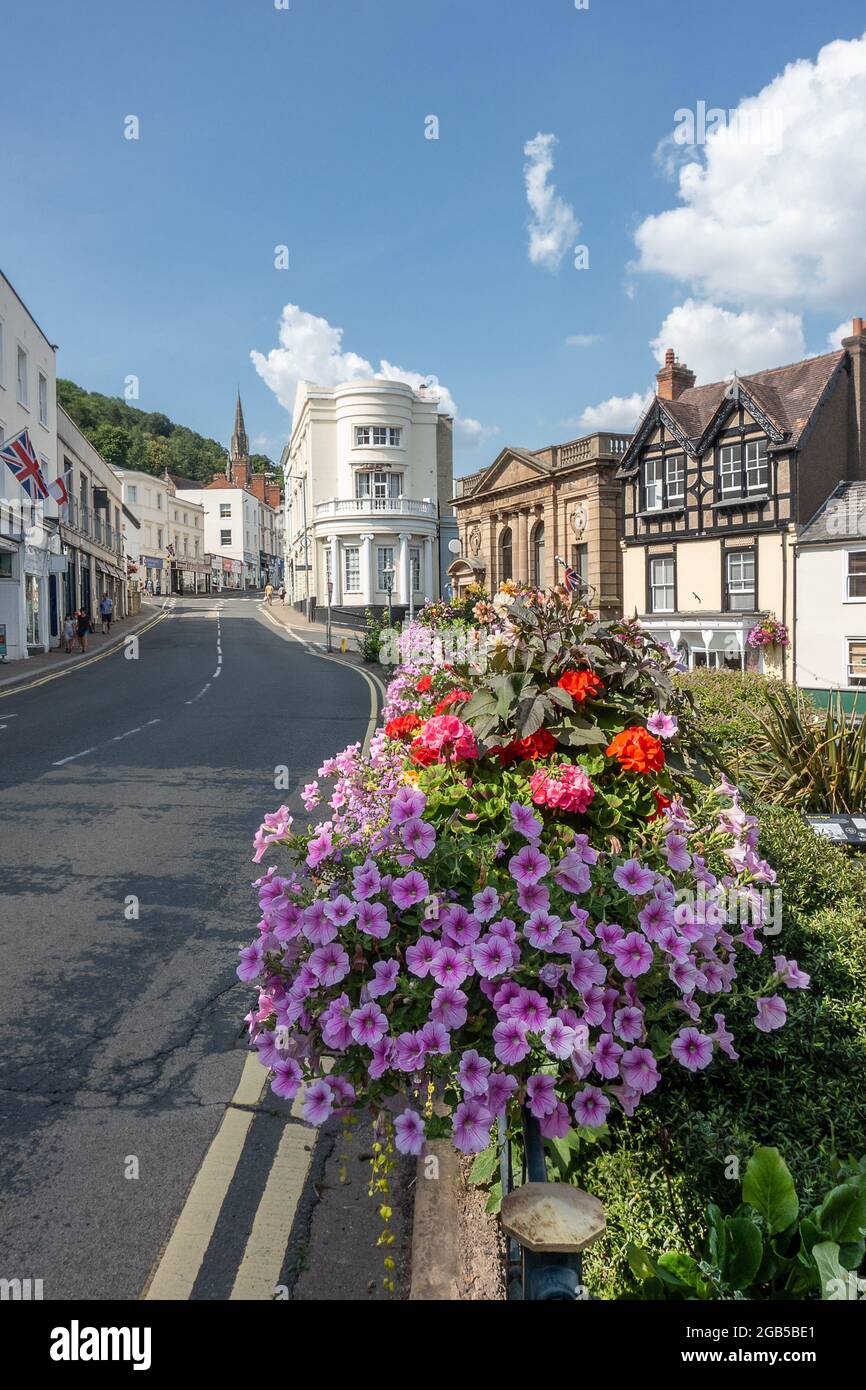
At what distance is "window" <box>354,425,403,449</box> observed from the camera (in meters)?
55.7

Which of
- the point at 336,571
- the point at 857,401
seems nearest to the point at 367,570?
the point at 336,571

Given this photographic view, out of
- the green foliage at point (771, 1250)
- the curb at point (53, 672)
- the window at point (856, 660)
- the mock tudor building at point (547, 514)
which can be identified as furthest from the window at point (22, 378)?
the green foliage at point (771, 1250)

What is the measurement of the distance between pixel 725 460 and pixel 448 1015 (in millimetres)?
32706

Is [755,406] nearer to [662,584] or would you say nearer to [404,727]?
[662,584]

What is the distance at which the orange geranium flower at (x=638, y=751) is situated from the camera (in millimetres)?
3473

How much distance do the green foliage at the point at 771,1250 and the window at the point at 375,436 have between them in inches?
2195

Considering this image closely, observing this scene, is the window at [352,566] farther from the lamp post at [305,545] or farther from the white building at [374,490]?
the lamp post at [305,545]

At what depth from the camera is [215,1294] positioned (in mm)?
2953

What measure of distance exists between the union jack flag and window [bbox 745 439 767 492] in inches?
915

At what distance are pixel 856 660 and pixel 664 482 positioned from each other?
1040 cm

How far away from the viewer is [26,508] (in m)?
31.3

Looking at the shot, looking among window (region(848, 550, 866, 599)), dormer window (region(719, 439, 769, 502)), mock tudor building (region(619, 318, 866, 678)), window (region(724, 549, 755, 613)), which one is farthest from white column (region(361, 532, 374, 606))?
window (region(848, 550, 866, 599))

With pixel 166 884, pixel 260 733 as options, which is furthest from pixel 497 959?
pixel 260 733

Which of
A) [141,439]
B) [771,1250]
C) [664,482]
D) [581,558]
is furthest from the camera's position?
[141,439]
